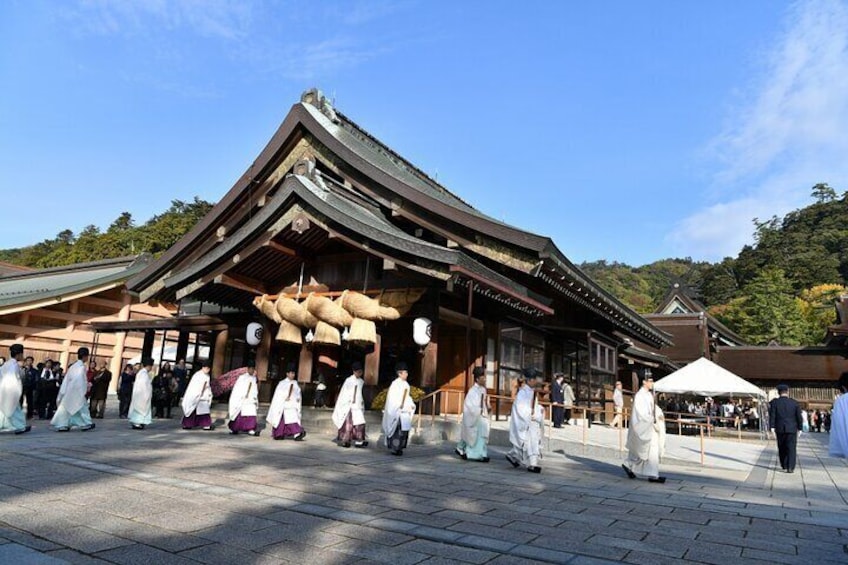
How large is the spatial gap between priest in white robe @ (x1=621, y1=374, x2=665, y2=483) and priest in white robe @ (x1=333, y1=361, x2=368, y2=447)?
183 inches

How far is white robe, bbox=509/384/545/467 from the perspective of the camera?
27.5 ft

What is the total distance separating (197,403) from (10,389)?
11.1ft

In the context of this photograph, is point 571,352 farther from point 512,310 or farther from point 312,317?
point 312,317

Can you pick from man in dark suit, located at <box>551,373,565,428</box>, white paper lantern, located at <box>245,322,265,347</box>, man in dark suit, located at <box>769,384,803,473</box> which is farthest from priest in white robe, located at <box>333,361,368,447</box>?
man in dark suit, located at <box>769,384,803,473</box>

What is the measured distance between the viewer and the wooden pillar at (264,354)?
563 inches

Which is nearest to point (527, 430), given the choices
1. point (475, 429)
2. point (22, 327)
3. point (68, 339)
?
point (475, 429)

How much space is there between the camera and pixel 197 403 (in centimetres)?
1196

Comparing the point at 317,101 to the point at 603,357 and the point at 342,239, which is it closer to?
the point at 342,239

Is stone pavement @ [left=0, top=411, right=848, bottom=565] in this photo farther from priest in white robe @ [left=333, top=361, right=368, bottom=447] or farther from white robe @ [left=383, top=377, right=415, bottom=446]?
priest in white robe @ [left=333, top=361, right=368, bottom=447]

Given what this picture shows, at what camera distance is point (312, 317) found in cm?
1248

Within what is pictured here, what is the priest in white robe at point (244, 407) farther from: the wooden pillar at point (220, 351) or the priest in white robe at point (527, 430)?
the wooden pillar at point (220, 351)


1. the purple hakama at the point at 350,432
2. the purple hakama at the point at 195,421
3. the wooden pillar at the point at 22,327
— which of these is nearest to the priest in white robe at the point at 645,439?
the purple hakama at the point at 350,432

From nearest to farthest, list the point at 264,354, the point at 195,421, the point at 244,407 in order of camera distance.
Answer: the point at 244,407 → the point at 195,421 → the point at 264,354

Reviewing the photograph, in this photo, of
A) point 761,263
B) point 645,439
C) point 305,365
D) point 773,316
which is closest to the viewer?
point 645,439
